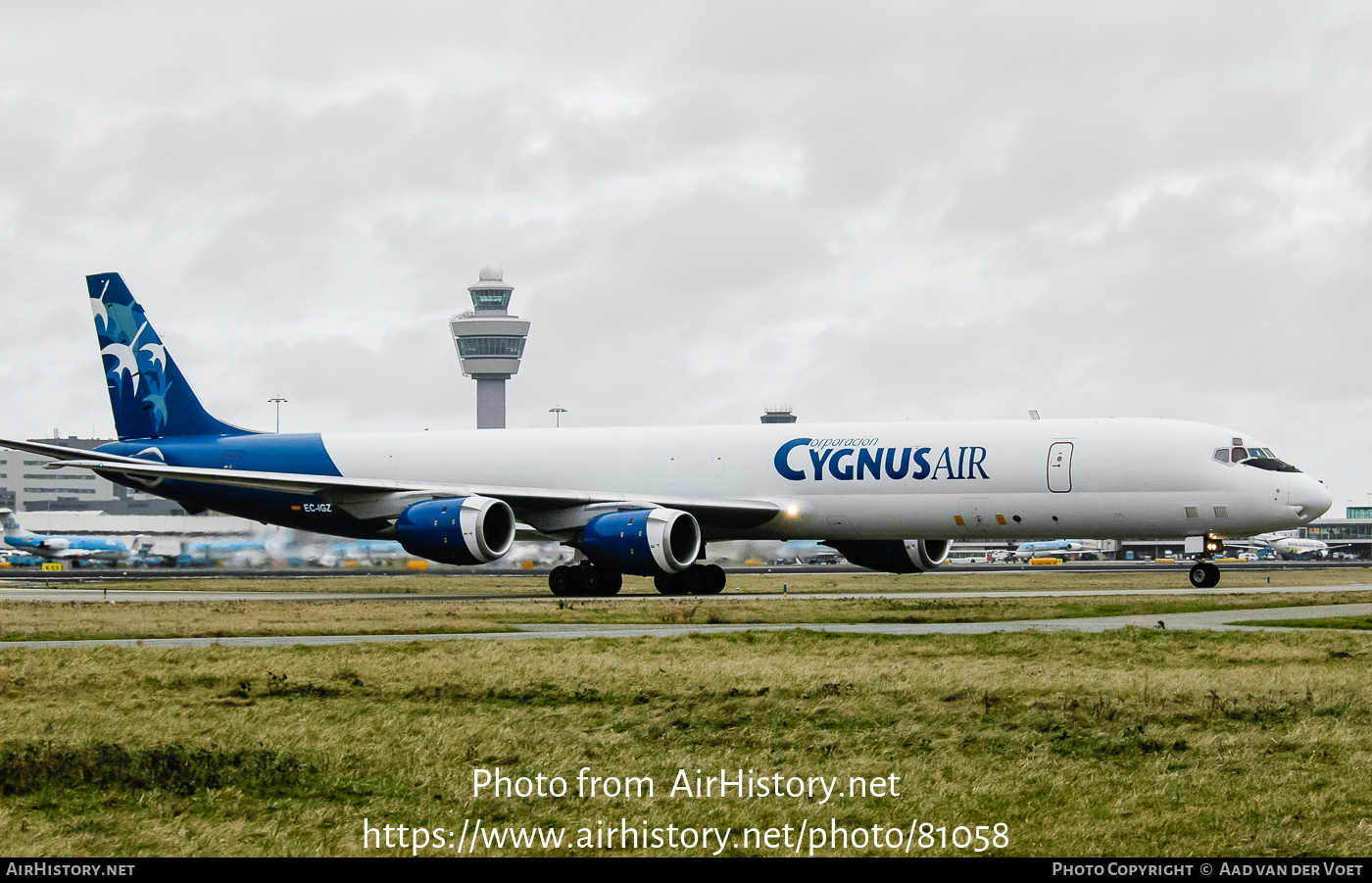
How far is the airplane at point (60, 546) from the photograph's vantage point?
75.4 metres

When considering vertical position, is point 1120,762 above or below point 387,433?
below

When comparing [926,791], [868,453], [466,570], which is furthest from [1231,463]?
[466,570]

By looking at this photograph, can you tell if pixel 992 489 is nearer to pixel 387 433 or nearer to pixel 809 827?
pixel 387 433

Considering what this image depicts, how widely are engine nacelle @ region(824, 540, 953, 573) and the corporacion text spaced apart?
1104 inches

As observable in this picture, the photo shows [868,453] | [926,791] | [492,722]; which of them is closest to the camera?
[926,791]

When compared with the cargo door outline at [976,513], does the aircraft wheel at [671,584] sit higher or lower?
lower

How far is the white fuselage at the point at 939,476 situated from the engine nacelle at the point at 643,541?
1.90 meters

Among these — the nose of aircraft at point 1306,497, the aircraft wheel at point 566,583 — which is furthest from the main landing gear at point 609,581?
the nose of aircraft at point 1306,497

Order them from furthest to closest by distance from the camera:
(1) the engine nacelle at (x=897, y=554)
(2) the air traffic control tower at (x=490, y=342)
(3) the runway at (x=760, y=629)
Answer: (2) the air traffic control tower at (x=490, y=342), (1) the engine nacelle at (x=897, y=554), (3) the runway at (x=760, y=629)

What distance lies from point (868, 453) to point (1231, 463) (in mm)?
7956

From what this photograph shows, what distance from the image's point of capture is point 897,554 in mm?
38719

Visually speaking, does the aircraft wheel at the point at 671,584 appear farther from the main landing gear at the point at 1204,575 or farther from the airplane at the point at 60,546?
the airplane at the point at 60,546

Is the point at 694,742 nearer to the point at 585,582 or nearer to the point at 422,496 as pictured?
the point at 585,582

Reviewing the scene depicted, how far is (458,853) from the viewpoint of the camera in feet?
26.7
